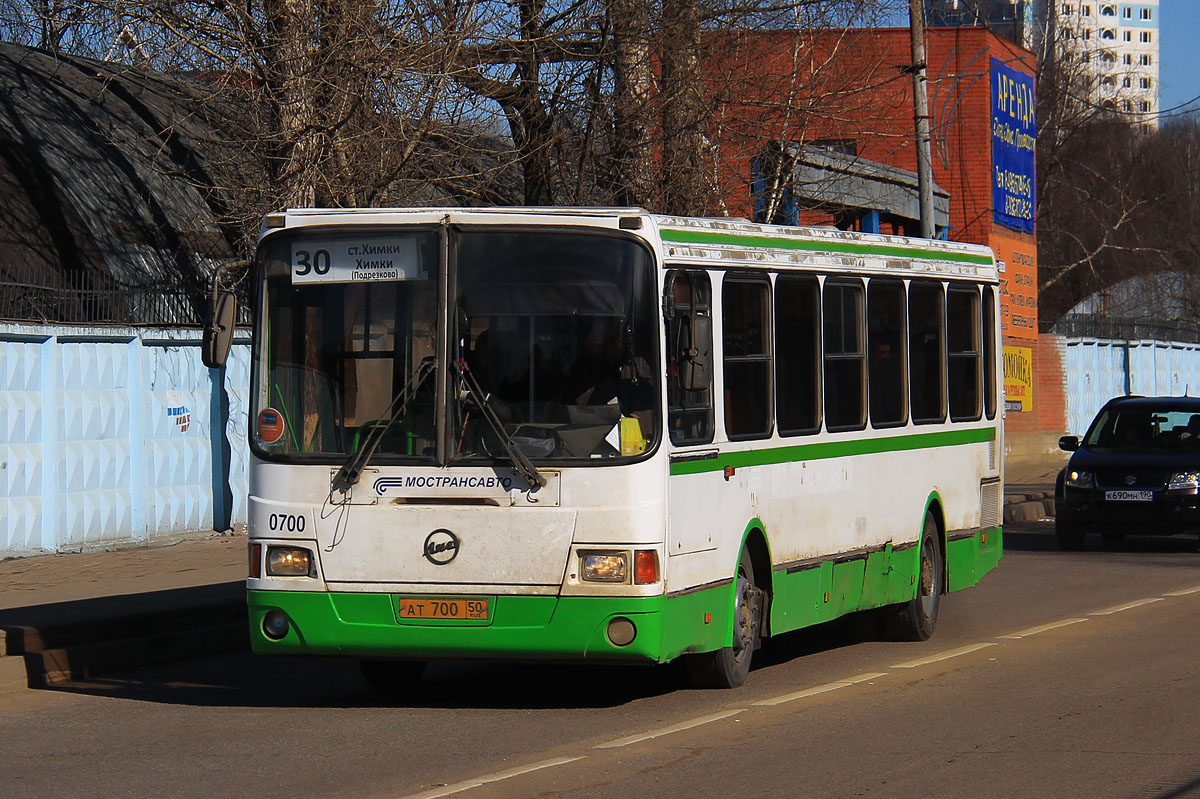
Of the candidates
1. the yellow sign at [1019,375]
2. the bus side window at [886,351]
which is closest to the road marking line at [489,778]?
the bus side window at [886,351]

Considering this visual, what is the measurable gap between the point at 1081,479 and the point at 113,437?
10.5 m

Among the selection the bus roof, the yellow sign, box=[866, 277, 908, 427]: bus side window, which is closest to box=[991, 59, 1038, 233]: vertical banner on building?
the yellow sign

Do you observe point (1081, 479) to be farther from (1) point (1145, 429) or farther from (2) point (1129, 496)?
(1) point (1145, 429)

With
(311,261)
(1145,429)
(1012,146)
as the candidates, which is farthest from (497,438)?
(1012,146)

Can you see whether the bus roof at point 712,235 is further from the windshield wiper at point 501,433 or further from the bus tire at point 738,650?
the bus tire at point 738,650

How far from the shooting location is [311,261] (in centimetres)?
902

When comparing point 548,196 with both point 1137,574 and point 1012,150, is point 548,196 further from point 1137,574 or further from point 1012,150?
point 1012,150

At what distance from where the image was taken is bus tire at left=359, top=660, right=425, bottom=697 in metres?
10.0

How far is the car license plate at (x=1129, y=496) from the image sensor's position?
19156 millimetres

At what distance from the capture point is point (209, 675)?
36.0ft

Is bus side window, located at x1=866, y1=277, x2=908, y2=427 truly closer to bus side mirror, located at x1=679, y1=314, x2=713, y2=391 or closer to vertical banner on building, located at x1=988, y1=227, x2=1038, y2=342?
bus side mirror, located at x1=679, y1=314, x2=713, y2=391

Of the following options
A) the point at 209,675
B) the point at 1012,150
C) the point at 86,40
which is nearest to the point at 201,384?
the point at 86,40

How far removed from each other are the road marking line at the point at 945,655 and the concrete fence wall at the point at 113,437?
8590 millimetres

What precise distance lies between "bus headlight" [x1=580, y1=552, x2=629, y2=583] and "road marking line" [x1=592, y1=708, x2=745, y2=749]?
0.75 m
